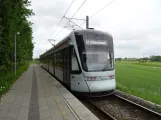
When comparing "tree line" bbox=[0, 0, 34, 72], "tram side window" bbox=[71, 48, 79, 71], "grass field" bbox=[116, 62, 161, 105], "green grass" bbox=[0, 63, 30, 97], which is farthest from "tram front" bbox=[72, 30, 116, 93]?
"tree line" bbox=[0, 0, 34, 72]

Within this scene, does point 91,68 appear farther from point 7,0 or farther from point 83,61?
point 7,0

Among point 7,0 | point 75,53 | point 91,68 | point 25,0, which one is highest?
point 25,0

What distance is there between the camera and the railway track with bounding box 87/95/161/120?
298 inches

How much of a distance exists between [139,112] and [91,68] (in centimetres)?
293

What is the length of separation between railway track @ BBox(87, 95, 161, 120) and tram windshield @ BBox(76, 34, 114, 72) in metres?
1.59

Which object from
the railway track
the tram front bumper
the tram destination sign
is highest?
the tram destination sign

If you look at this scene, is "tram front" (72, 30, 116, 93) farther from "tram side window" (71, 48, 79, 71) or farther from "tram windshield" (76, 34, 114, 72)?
"tram side window" (71, 48, 79, 71)

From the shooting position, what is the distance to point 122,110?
8.52 metres

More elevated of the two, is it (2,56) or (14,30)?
(14,30)

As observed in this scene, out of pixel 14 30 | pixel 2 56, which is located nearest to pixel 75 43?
pixel 2 56

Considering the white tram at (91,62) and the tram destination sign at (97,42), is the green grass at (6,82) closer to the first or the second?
the white tram at (91,62)

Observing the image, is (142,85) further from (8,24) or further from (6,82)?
(8,24)

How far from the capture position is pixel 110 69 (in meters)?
10.4

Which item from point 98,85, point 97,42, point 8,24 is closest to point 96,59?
point 97,42
